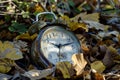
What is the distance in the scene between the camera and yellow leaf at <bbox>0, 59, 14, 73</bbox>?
1893mm

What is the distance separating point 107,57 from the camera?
2.08 meters

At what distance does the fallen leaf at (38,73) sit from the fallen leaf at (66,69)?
0.14 ft

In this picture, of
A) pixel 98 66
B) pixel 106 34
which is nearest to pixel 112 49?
pixel 98 66

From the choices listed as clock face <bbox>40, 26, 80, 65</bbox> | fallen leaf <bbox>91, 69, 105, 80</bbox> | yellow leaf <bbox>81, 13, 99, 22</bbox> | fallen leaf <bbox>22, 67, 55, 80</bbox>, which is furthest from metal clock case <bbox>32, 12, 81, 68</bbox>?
yellow leaf <bbox>81, 13, 99, 22</bbox>

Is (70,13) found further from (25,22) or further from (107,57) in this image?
(107,57)

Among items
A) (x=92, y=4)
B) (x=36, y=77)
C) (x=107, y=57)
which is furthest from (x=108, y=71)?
(x=92, y=4)

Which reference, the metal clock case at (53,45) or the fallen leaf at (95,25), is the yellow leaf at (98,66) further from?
the fallen leaf at (95,25)

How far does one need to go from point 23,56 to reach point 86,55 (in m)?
0.35

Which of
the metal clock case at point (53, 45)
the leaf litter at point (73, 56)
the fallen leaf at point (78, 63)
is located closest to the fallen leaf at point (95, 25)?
the leaf litter at point (73, 56)

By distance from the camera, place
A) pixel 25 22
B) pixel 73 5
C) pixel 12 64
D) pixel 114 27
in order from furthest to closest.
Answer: pixel 73 5
pixel 114 27
pixel 25 22
pixel 12 64

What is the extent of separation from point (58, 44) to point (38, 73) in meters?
0.30

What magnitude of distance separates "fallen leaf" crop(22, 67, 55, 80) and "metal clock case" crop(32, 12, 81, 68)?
12 centimetres

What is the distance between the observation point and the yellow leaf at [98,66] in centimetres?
190

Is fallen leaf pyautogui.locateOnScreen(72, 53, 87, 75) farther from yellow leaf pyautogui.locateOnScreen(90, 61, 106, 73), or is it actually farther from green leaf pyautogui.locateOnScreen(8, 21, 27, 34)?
green leaf pyautogui.locateOnScreen(8, 21, 27, 34)
